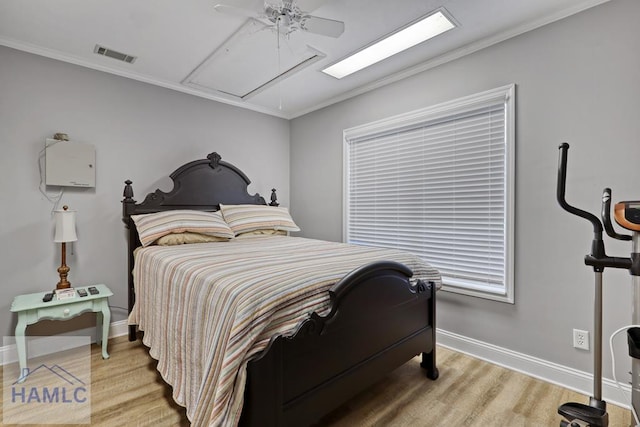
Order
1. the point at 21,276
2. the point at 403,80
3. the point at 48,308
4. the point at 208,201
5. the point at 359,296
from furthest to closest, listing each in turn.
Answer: the point at 208,201 < the point at 403,80 < the point at 21,276 < the point at 48,308 < the point at 359,296

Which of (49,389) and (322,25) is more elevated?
(322,25)

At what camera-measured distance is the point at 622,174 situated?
1833mm

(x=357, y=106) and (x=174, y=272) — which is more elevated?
(x=357, y=106)

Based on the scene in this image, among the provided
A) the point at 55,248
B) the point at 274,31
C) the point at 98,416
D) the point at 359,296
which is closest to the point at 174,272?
the point at 98,416

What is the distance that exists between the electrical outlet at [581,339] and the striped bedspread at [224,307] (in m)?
0.91

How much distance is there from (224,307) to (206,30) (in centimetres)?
208

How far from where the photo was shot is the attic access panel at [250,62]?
235cm

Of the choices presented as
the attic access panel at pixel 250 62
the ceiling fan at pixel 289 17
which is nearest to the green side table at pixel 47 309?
the attic access panel at pixel 250 62

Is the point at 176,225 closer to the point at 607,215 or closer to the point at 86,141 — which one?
the point at 86,141

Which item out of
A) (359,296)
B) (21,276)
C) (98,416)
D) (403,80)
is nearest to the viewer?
(359,296)

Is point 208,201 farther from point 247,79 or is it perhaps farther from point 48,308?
point 48,308

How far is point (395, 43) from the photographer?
245 centimetres

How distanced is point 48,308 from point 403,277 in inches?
101

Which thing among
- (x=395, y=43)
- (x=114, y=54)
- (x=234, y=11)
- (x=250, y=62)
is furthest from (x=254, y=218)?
(x=395, y=43)
